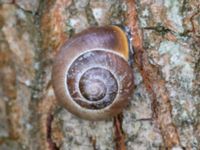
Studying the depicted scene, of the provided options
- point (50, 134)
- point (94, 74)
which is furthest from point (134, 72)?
point (50, 134)

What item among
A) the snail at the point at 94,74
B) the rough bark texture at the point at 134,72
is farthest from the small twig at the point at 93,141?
the snail at the point at 94,74

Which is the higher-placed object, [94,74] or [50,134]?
[94,74]

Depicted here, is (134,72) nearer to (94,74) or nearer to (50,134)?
(94,74)

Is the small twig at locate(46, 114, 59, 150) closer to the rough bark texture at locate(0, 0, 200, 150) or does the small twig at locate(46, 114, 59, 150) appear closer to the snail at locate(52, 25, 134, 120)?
the rough bark texture at locate(0, 0, 200, 150)

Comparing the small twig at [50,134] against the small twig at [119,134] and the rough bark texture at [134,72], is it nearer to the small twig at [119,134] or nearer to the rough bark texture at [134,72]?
the rough bark texture at [134,72]

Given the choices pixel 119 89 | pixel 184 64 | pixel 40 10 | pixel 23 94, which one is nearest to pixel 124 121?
pixel 119 89

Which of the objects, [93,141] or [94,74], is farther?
[93,141]

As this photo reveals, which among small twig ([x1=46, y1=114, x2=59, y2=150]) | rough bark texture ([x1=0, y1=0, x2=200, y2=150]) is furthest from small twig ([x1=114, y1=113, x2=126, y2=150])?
small twig ([x1=46, y1=114, x2=59, y2=150])
